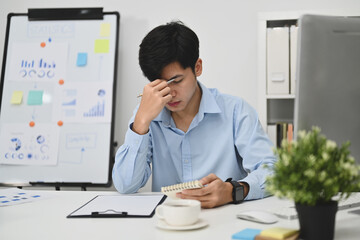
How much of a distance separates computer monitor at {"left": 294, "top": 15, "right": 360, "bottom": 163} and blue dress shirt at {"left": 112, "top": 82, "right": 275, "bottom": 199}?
52 centimetres

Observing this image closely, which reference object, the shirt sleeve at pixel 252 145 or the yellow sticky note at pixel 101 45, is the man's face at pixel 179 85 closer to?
the shirt sleeve at pixel 252 145

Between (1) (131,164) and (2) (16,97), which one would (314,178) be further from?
(2) (16,97)

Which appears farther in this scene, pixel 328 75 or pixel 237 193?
pixel 237 193

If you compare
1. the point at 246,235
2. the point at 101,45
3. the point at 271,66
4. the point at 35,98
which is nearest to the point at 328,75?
the point at 246,235

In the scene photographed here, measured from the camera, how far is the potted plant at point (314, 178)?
0.62 meters

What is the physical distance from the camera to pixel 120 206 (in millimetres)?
1011

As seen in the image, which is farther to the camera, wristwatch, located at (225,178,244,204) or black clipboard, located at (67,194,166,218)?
wristwatch, located at (225,178,244,204)

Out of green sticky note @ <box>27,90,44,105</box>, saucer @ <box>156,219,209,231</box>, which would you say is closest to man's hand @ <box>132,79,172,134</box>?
saucer @ <box>156,219,209,231</box>

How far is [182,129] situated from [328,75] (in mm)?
777

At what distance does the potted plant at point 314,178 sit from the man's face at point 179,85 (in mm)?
738

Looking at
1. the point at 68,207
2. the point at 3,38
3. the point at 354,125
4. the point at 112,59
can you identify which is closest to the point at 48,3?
the point at 3,38

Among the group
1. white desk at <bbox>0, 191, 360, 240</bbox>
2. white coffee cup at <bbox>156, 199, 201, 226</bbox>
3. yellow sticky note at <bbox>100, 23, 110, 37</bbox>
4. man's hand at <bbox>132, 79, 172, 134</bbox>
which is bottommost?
white desk at <bbox>0, 191, 360, 240</bbox>

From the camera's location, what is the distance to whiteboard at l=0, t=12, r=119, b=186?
2.21 m

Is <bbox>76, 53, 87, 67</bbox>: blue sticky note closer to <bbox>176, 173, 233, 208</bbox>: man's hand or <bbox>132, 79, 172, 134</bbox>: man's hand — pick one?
<bbox>132, 79, 172, 134</bbox>: man's hand
